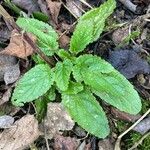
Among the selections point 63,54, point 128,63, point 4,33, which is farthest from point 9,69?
point 128,63

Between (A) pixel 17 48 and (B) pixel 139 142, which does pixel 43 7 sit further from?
(B) pixel 139 142

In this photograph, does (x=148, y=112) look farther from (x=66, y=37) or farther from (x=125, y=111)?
(x=66, y=37)

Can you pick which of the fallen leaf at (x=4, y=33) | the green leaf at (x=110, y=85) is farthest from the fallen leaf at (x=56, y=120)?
the fallen leaf at (x=4, y=33)

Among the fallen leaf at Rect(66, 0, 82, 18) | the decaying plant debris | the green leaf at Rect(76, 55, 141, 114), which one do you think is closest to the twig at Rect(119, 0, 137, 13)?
the decaying plant debris

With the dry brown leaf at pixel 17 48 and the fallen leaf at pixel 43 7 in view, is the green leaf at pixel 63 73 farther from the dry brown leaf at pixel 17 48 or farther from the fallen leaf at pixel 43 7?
the fallen leaf at pixel 43 7

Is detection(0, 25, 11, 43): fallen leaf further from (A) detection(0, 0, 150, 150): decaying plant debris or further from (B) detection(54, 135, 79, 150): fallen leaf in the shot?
(B) detection(54, 135, 79, 150): fallen leaf

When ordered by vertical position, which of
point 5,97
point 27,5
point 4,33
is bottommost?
point 5,97
